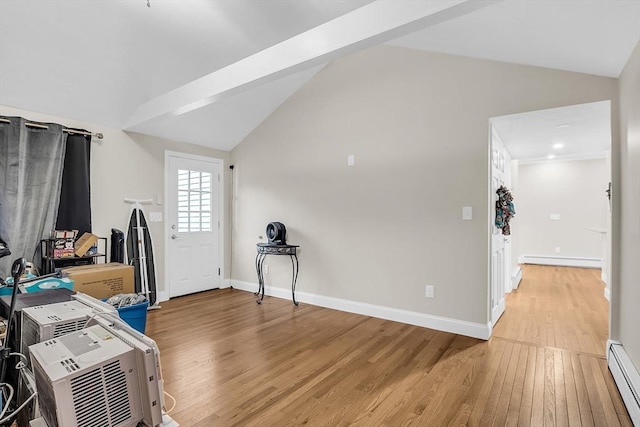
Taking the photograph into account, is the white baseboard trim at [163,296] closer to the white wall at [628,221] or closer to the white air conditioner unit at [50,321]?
the white air conditioner unit at [50,321]

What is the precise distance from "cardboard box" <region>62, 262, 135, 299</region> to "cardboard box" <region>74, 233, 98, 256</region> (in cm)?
16

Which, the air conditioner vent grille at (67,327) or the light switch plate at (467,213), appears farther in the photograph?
the light switch plate at (467,213)

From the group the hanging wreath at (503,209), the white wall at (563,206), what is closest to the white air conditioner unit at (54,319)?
the hanging wreath at (503,209)

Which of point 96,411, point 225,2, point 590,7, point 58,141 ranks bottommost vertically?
point 96,411

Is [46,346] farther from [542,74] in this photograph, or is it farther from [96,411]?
[542,74]

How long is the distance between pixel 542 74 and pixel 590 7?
1.28 meters

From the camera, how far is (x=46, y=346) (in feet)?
4.24

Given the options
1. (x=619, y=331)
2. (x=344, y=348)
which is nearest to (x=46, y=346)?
(x=344, y=348)

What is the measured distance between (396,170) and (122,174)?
338 cm

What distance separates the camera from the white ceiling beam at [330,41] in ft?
6.00

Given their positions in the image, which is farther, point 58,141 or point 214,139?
point 214,139

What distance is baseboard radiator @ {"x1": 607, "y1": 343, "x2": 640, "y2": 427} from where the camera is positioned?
6.32ft

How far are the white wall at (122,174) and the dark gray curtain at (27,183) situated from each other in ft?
0.83

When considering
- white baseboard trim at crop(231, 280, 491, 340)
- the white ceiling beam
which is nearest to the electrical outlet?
white baseboard trim at crop(231, 280, 491, 340)
